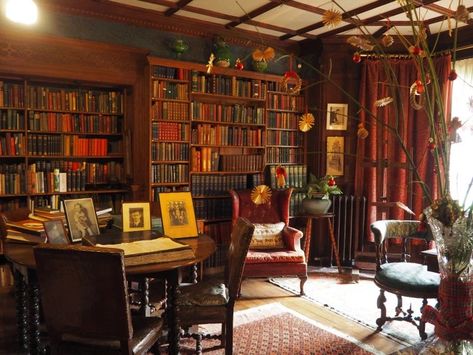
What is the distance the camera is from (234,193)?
4.21 meters

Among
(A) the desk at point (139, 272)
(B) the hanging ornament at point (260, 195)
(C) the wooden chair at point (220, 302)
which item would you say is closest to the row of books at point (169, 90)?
(A) the desk at point (139, 272)

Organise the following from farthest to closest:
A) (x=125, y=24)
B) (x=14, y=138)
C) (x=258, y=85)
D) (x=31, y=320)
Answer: (x=258, y=85) < (x=125, y=24) < (x=14, y=138) < (x=31, y=320)

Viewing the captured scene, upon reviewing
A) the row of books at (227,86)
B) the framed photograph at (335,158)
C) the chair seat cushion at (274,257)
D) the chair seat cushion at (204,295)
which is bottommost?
the chair seat cushion at (274,257)

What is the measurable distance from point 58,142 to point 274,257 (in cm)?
237

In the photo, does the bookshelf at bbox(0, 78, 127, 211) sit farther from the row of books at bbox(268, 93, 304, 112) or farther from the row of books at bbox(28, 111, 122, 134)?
the row of books at bbox(268, 93, 304, 112)

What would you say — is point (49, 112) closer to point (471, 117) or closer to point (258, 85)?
point (258, 85)

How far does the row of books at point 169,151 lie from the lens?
161 inches

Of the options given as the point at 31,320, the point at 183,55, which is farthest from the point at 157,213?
the point at 183,55

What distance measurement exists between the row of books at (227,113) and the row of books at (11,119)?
1654mm

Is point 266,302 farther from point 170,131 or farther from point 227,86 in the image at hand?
point 227,86

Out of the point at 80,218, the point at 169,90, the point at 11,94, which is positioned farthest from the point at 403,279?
the point at 11,94

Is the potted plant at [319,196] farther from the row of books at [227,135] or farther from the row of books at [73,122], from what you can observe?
the row of books at [73,122]

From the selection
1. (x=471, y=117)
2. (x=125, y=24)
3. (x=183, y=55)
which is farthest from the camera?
(x=183, y=55)

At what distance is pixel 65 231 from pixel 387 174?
12.3 ft
